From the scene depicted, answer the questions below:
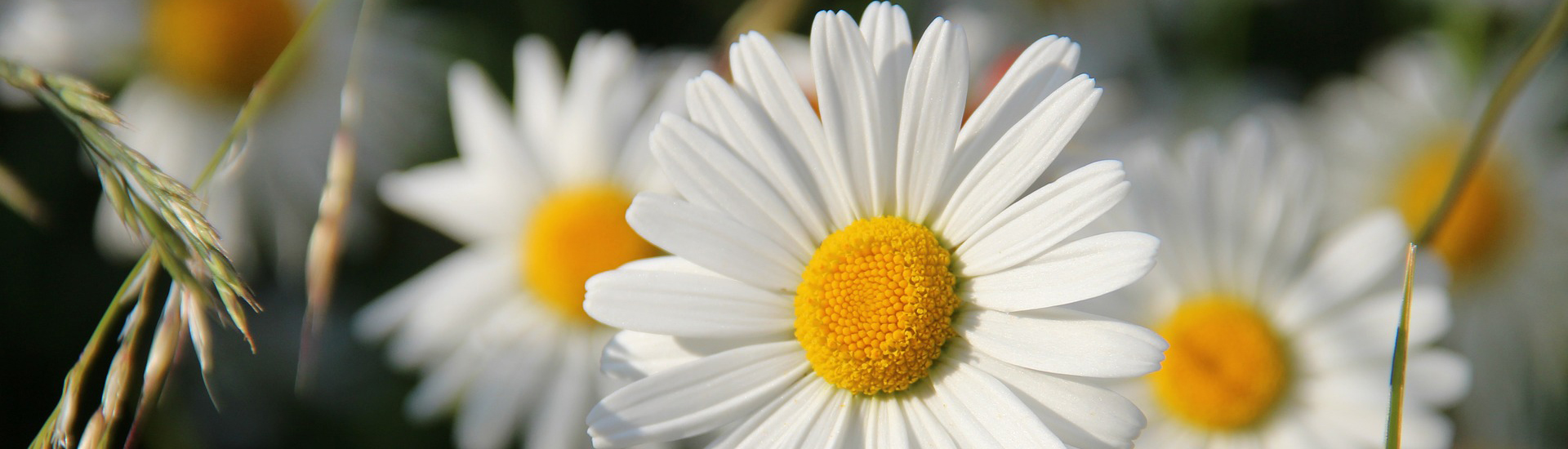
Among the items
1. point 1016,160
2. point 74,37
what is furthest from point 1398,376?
point 74,37

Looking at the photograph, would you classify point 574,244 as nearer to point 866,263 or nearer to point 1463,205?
point 866,263

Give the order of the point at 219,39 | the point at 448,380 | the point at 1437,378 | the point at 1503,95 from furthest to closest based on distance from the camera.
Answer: the point at 219,39 → the point at 448,380 → the point at 1437,378 → the point at 1503,95

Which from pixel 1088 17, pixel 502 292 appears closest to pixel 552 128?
pixel 502 292

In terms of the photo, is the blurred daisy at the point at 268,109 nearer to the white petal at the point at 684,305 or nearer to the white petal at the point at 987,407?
the white petal at the point at 684,305

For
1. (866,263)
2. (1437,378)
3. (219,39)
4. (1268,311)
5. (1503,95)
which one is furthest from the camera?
(219,39)

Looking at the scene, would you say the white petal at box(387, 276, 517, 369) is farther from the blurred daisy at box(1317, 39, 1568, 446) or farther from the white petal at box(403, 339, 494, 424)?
the blurred daisy at box(1317, 39, 1568, 446)

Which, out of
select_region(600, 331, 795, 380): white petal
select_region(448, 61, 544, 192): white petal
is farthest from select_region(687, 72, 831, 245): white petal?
select_region(448, 61, 544, 192): white petal

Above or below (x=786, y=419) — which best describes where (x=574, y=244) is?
above
